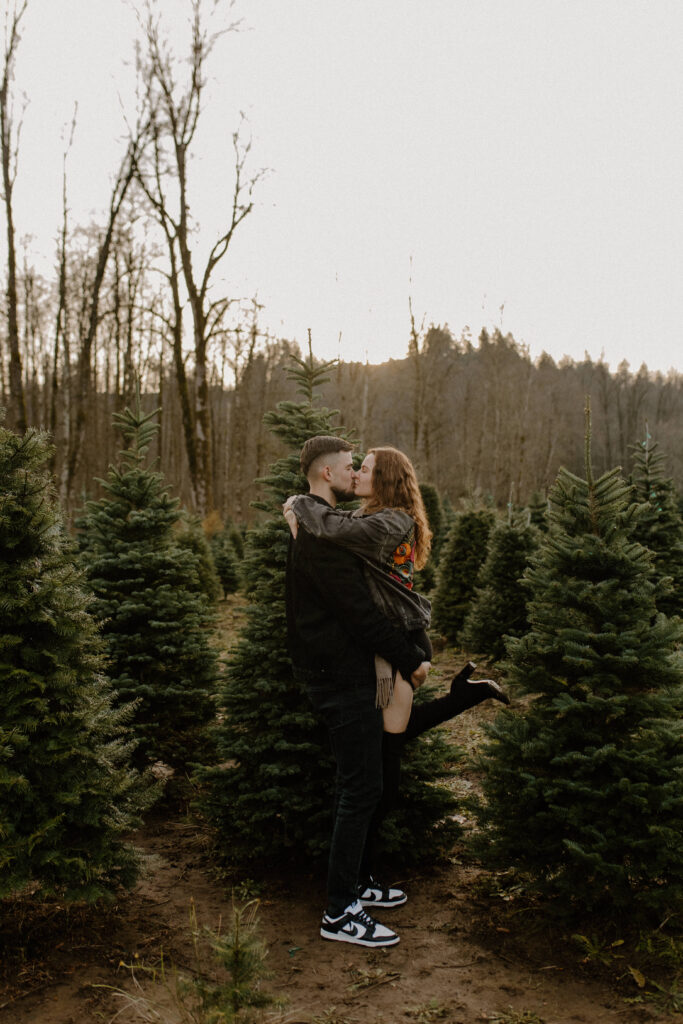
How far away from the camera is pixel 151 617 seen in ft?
18.3

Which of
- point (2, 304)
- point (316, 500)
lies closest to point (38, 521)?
point (316, 500)

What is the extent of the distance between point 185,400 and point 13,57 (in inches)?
347

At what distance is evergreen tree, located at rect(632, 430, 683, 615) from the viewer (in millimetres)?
8406

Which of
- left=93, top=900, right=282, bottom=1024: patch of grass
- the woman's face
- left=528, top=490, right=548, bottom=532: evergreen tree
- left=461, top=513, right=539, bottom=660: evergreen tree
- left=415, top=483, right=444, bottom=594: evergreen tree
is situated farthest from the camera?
left=415, top=483, right=444, bottom=594: evergreen tree

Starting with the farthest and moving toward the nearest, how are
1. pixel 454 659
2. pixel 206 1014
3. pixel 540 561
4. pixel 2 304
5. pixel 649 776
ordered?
pixel 2 304 → pixel 454 659 → pixel 540 561 → pixel 649 776 → pixel 206 1014

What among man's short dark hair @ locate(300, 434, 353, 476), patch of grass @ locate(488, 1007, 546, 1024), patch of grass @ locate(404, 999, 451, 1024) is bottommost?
patch of grass @ locate(404, 999, 451, 1024)

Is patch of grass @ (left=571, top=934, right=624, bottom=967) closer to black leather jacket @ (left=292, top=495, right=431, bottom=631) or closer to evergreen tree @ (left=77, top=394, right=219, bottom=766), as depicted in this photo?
black leather jacket @ (left=292, top=495, right=431, bottom=631)

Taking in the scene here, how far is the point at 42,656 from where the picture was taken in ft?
10.5

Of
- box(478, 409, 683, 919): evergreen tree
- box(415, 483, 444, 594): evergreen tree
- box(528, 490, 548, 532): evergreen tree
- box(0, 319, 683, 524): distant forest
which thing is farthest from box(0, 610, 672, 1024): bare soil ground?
box(0, 319, 683, 524): distant forest

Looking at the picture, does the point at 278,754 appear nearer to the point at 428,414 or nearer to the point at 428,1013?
the point at 428,1013

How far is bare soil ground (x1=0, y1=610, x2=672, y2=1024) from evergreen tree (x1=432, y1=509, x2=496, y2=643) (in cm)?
706

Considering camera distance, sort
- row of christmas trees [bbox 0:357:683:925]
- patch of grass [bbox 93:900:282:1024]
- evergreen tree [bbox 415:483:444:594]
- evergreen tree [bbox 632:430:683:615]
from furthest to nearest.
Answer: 1. evergreen tree [bbox 415:483:444:594]
2. evergreen tree [bbox 632:430:683:615]
3. row of christmas trees [bbox 0:357:683:925]
4. patch of grass [bbox 93:900:282:1024]

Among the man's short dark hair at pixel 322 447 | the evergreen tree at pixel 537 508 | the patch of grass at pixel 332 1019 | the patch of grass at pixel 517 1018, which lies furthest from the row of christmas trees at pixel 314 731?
the evergreen tree at pixel 537 508

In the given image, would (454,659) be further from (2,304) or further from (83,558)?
(2,304)
